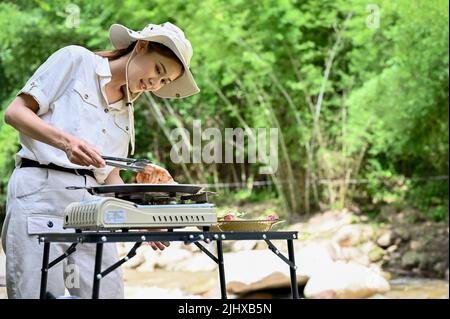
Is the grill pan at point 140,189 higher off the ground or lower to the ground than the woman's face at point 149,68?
lower

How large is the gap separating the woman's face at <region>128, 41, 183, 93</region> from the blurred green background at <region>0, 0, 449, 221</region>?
24.0 feet

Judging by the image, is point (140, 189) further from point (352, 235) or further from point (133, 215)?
point (352, 235)

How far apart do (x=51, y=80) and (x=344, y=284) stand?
555cm

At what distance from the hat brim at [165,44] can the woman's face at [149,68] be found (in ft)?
0.09

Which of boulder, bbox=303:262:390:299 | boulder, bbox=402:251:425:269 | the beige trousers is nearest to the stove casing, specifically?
the beige trousers

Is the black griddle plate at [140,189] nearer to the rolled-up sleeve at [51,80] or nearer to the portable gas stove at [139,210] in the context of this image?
the portable gas stove at [139,210]

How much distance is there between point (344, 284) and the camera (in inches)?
284

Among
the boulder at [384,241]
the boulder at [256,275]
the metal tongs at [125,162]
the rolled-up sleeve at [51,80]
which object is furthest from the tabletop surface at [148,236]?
the boulder at [384,241]

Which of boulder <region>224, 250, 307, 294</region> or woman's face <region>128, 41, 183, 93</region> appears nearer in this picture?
woman's face <region>128, 41, 183, 93</region>

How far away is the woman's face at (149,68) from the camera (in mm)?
2037

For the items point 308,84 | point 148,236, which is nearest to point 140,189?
point 148,236

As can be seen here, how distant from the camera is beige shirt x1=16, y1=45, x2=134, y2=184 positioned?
6.63ft

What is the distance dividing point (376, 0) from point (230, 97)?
108 inches

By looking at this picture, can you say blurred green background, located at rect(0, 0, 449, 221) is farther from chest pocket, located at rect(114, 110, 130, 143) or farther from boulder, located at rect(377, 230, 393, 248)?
chest pocket, located at rect(114, 110, 130, 143)
